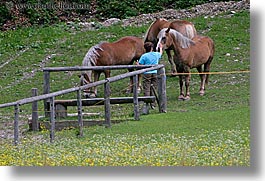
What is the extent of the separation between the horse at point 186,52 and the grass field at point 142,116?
13.7 inches

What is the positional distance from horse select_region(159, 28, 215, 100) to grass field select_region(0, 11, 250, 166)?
35 cm

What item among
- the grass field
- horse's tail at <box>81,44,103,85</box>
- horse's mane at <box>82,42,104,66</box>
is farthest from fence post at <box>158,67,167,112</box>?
horse's mane at <box>82,42,104,66</box>

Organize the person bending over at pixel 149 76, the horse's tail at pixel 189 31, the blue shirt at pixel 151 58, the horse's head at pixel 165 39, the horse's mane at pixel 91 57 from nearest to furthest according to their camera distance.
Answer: the person bending over at pixel 149 76, the blue shirt at pixel 151 58, the horse's head at pixel 165 39, the horse's mane at pixel 91 57, the horse's tail at pixel 189 31

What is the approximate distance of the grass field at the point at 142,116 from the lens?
892cm

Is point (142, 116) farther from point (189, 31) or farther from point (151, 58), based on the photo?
point (189, 31)

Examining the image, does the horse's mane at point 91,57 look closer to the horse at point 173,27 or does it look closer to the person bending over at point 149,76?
the horse at point 173,27

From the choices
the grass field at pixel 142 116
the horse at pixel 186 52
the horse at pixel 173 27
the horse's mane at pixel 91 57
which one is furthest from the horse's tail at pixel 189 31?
the horse's mane at pixel 91 57

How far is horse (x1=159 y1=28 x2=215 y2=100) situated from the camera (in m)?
14.2

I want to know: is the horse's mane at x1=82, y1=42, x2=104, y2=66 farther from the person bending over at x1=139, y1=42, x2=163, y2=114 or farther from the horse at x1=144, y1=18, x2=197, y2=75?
the person bending over at x1=139, y1=42, x2=163, y2=114

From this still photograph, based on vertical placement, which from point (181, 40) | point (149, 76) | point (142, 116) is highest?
point (181, 40)

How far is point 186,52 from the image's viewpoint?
565 inches

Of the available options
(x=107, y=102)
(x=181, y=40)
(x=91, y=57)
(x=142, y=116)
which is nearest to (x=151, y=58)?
(x=181, y=40)

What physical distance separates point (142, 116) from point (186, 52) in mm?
2303

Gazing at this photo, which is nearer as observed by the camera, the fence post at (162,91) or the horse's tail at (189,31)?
the fence post at (162,91)
